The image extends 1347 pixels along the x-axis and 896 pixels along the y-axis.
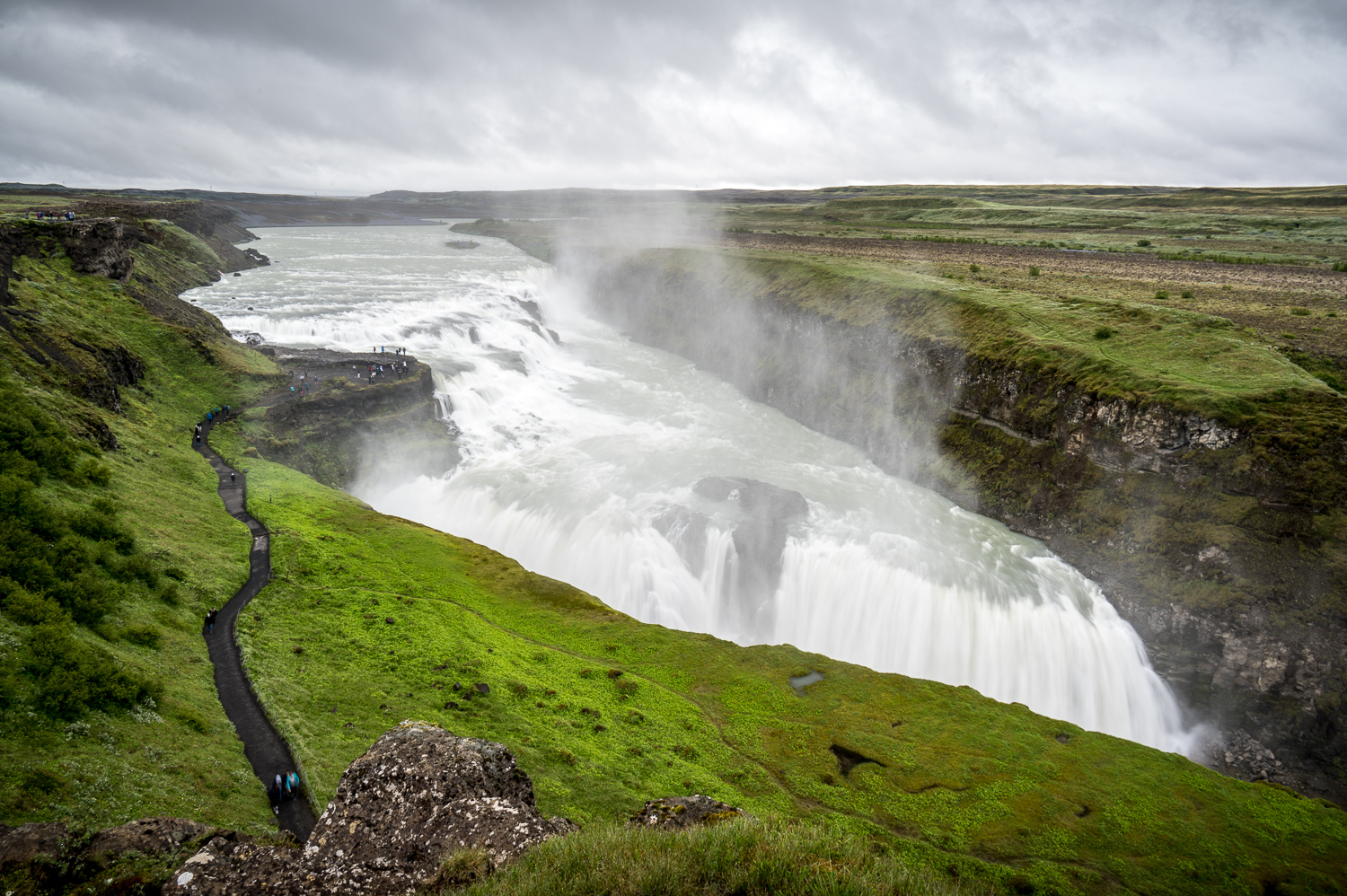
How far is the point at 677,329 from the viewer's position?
74875 mm

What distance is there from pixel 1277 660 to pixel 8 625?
142 ft

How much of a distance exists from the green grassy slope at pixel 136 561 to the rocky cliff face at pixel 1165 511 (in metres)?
36.1

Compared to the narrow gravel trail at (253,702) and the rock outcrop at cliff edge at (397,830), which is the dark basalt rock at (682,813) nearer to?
the rock outcrop at cliff edge at (397,830)

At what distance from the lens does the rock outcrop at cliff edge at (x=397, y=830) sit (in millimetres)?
8500

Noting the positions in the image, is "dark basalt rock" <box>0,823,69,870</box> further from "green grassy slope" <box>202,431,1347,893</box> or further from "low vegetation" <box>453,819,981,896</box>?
"low vegetation" <box>453,819,981,896</box>

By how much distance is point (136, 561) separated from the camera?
64.3ft

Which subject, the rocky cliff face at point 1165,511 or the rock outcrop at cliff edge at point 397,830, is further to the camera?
the rocky cliff face at point 1165,511

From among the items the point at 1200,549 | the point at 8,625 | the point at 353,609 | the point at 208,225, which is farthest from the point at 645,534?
the point at 208,225

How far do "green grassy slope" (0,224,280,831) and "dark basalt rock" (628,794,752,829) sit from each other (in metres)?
9.29

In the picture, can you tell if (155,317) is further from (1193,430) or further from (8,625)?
(1193,430)

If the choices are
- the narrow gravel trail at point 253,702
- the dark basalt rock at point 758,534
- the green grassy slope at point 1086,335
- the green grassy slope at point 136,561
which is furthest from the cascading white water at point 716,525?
the narrow gravel trail at point 253,702

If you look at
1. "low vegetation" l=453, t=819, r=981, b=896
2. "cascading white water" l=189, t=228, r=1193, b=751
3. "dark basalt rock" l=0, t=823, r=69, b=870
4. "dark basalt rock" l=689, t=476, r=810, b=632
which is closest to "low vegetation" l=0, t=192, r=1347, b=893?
"low vegetation" l=453, t=819, r=981, b=896

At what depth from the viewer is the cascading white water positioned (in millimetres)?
27953

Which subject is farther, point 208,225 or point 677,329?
point 208,225
